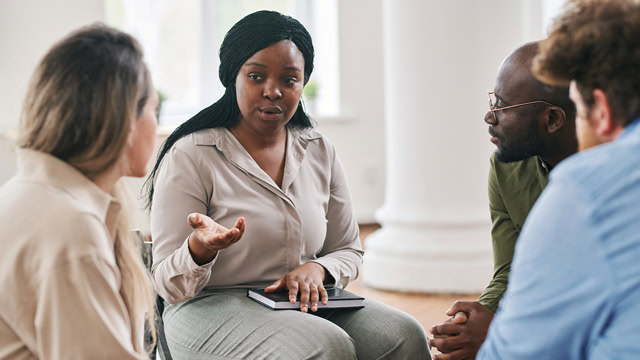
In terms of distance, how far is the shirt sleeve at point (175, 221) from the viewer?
193 cm

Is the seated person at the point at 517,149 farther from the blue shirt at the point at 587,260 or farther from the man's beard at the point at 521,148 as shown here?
the blue shirt at the point at 587,260

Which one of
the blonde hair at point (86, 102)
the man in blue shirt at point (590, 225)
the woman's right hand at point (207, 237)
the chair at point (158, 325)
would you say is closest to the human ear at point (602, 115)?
the man in blue shirt at point (590, 225)

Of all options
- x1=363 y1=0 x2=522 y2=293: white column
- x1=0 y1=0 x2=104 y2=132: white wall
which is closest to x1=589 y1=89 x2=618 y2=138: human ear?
x1=363 y1=0 x2=522 y2=293: white column

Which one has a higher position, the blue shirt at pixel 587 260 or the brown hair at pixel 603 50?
the brown hair at pixel 603 50

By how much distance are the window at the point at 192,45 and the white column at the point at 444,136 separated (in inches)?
88.1

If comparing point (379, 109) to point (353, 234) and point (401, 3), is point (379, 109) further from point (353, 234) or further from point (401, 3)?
point (353, 234)

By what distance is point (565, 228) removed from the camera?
108cm

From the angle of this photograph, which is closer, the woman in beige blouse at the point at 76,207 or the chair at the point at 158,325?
the woman in beige blouse at the point at 76,207

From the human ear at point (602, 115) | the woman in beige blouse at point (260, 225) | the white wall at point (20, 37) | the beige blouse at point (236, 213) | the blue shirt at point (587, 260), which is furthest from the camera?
the white wall at point (20, 37)

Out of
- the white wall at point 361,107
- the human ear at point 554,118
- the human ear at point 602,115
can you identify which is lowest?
the white wall at point 361,107

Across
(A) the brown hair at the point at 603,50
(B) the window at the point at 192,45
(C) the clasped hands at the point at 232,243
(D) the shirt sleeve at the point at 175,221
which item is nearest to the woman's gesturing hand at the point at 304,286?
(C) the clasped hands at the point at 232,243

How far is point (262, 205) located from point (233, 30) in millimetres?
482

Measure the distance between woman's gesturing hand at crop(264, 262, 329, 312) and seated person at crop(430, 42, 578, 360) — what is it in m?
0.29

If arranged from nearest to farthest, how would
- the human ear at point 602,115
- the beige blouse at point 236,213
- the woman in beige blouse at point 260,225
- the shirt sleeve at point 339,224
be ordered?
the human ear at point 602,115 → the woman in beige blouse at point 260,225 → the beige blouse at point 236,213 → the shirt sleeve at point 339,224
